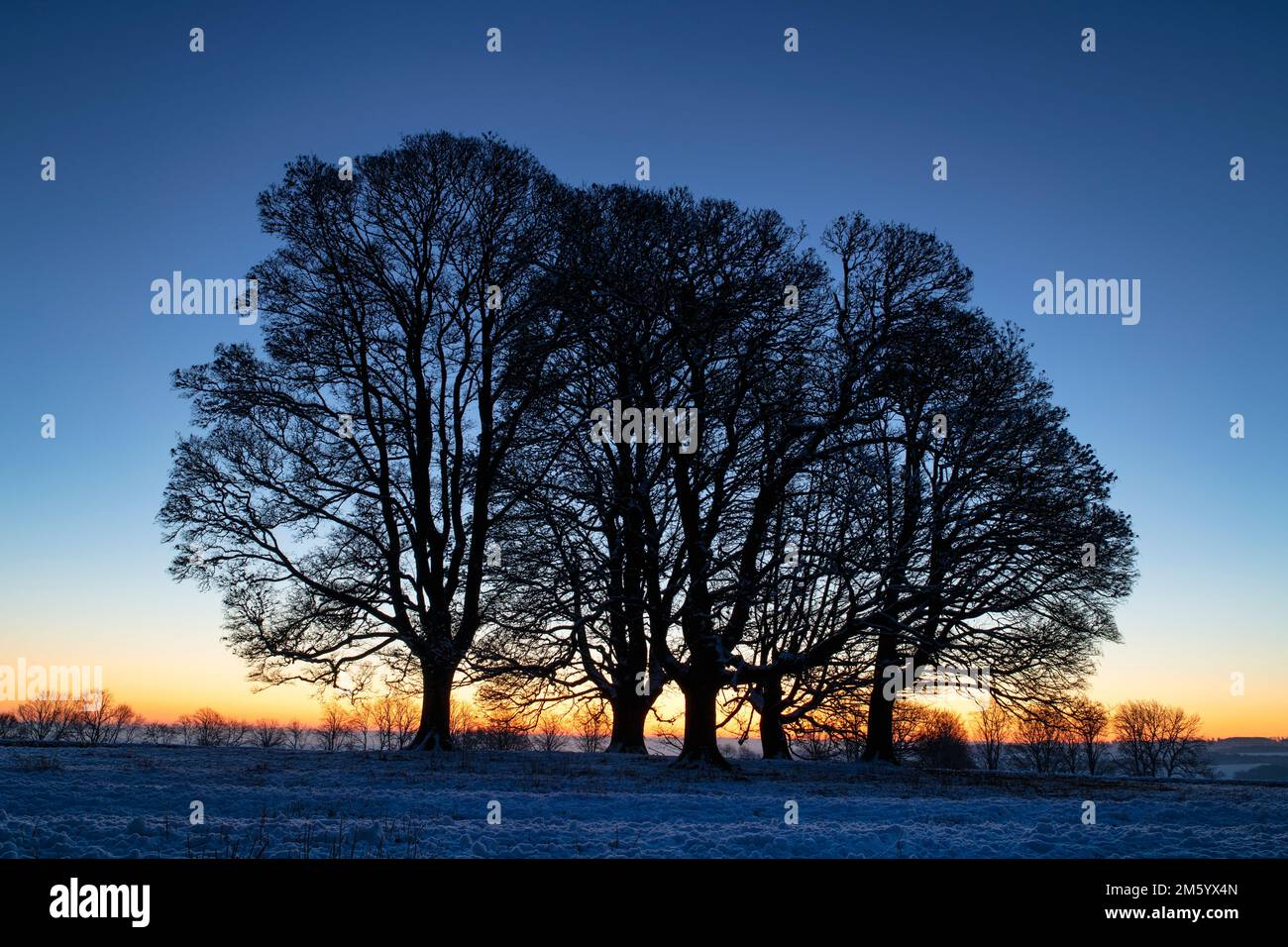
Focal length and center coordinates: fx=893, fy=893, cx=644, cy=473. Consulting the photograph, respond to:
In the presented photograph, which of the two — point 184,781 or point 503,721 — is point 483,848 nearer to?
point 184,781

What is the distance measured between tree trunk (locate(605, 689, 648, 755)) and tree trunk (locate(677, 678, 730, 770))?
7.22 m

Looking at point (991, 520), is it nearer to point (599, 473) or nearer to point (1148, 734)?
point (599, 473)

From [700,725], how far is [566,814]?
8.93 metres

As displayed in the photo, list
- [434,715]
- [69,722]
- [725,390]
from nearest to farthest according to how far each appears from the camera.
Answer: [725,390]
[434,715]
[69,722]

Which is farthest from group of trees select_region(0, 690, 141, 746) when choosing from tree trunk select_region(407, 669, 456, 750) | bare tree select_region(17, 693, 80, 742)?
tree trunk select_region(407, 669, 456, 750)

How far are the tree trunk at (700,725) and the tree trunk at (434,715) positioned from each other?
7.49 metres

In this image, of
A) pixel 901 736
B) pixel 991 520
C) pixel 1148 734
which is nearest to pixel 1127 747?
pixel 1148 734

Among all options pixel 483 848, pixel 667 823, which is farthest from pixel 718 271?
pixel 483 848

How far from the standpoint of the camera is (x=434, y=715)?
24828 mm

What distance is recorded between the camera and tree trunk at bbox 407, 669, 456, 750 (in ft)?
80.9

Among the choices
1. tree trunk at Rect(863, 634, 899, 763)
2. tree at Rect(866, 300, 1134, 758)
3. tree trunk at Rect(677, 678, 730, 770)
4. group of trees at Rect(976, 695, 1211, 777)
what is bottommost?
group of trees at Rect(976, 695, 1211, 777)

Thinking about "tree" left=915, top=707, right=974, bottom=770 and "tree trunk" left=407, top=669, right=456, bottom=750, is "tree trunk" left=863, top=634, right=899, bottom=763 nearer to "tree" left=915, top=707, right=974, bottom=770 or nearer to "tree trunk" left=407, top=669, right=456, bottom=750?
"tree trunk" left=407, top=669, right=456, bottom=750

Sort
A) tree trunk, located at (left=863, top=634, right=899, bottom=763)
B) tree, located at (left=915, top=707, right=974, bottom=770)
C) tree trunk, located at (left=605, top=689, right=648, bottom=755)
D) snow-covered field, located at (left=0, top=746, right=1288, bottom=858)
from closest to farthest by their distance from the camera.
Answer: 1. snow-covered field, located at (left=0, top=746, right=1288, bottom=858)
2. tree trunk, located at (left=605, top=689, right=648, bottom=755)
3. tree trunk, located at (left=863, top=634, right=899, bottom=763)
4. tree, located at (left=915, top=707, right=974, bottom=770)
